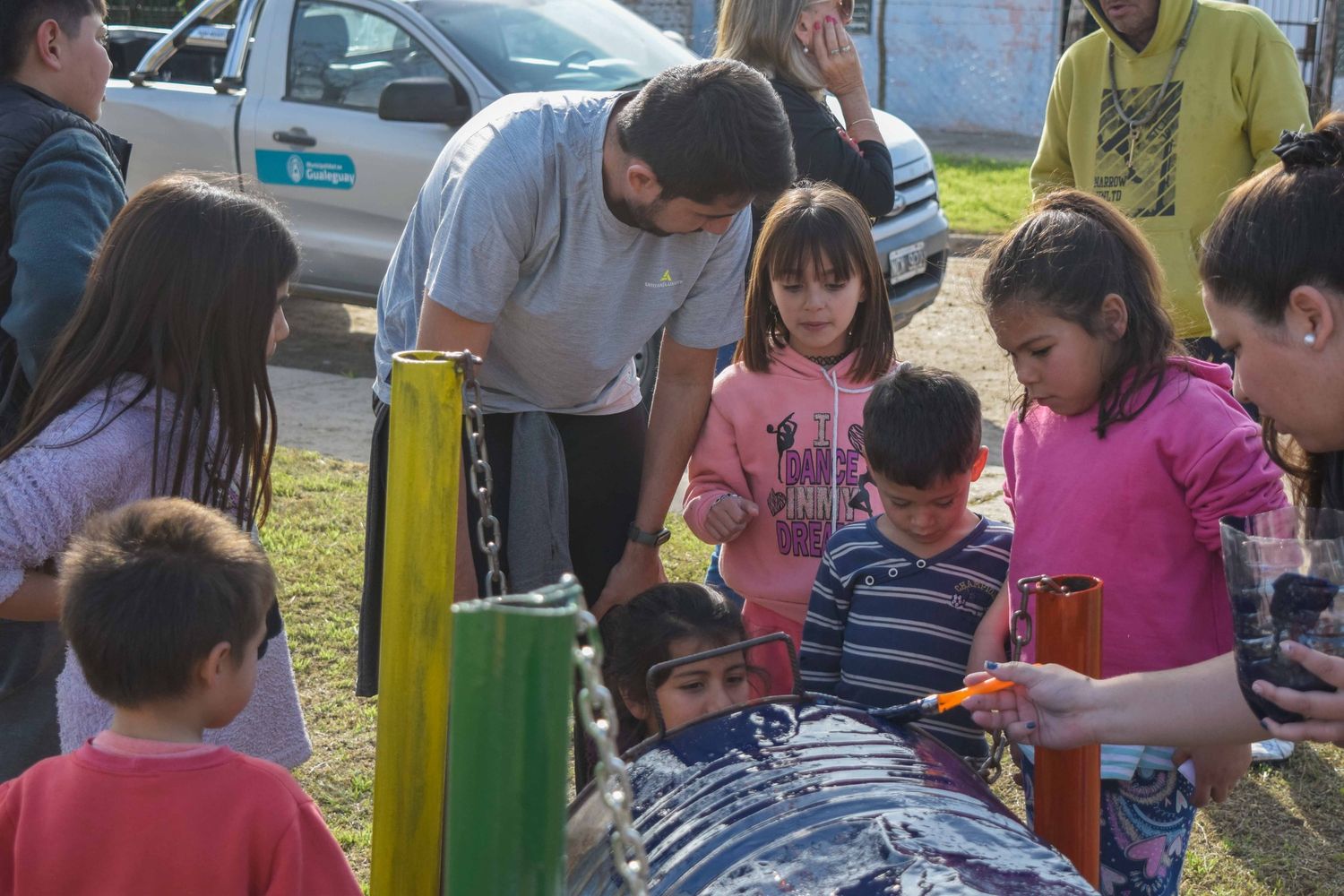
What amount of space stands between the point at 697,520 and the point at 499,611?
169 cm

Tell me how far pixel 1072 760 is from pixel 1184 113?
98.5 inches

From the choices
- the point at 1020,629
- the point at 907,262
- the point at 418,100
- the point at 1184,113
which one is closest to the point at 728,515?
the point at 1020,629

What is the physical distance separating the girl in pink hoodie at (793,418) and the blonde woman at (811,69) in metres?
0.72

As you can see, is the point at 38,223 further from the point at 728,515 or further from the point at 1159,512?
the point at 1159,512

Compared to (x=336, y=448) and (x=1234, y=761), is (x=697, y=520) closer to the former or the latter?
(x=1234, y=761)

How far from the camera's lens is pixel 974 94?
1622 cm

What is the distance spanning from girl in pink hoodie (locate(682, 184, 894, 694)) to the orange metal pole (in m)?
0.94

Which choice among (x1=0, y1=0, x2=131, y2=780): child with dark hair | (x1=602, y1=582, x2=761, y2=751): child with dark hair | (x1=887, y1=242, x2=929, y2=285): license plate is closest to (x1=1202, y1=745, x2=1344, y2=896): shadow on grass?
(x1=602, y1=582, x2=761, y2=751): child with dark hair

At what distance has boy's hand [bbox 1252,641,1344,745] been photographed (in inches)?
64.2

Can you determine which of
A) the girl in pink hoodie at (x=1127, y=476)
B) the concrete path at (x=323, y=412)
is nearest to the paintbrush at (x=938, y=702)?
the girl in pink hoodie at (x=1127, y=476)

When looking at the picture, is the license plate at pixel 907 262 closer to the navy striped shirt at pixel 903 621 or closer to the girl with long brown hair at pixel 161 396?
the navy striped shirt at pixel 903 621

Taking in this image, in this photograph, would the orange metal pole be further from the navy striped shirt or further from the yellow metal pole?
the yellow metal pole

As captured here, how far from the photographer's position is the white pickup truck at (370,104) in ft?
A: 21.3

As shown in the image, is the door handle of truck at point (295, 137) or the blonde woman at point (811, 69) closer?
the blonde woman at point (811, 69)
